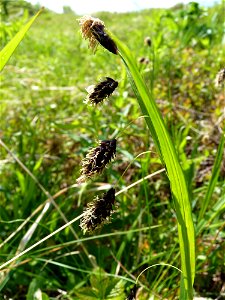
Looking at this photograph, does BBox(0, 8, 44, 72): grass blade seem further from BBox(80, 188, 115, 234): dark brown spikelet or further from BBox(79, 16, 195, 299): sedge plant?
BBox(80, 188, 115, 234): dark brown spikelet

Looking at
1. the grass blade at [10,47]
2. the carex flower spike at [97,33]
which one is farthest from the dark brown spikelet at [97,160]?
the grass blade at [10,47]

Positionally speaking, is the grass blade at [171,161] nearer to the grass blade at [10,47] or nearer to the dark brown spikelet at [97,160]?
the dark brown spikelet at [97,160]

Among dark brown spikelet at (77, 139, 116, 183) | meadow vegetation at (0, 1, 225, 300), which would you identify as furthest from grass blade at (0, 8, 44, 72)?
dark brown spikelet at (77, 139, 116, 183)

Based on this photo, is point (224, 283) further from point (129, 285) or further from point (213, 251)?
point (129, 285)

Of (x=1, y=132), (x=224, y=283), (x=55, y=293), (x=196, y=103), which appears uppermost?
(x=1, y=132)

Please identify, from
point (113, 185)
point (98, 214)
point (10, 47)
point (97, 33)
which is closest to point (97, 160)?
point (98, 214)

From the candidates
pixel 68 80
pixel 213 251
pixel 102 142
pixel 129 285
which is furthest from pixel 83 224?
pixel 68 80

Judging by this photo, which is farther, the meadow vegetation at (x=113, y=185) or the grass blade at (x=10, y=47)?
the meadow vegetation at (x=113, y=185)
